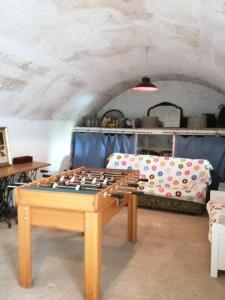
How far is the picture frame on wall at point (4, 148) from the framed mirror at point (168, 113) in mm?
3110

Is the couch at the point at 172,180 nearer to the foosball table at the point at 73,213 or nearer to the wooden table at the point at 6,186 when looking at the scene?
the wooden table at the point at 6,186

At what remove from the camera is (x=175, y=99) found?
20.2 feet

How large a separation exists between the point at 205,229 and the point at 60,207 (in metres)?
2.36

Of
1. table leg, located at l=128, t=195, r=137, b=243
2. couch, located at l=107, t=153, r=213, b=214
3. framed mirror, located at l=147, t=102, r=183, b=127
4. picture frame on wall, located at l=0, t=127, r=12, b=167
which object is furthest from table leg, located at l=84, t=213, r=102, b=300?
framed mirror, located at l=147, t=102, r=183, b=127

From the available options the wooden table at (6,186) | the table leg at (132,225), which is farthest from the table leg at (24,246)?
the wooden table at (6,186)

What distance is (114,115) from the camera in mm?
6594

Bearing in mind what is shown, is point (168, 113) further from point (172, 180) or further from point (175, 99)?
point (172, 180)

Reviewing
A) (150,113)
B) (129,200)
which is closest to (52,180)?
(129,200)

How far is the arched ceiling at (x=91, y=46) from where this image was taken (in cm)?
250

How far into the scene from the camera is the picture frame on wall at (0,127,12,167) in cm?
421

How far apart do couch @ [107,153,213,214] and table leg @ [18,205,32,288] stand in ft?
8.41

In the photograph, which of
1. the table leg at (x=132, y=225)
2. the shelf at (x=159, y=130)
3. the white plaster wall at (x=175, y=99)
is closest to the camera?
the table leg at (x=132, y=225)

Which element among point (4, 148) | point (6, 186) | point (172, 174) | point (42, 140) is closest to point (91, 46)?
point (4, 148)

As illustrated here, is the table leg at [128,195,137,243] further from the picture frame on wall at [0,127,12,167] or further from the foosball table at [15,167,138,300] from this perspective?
the picture frame on wall at [0,127,12,167]
